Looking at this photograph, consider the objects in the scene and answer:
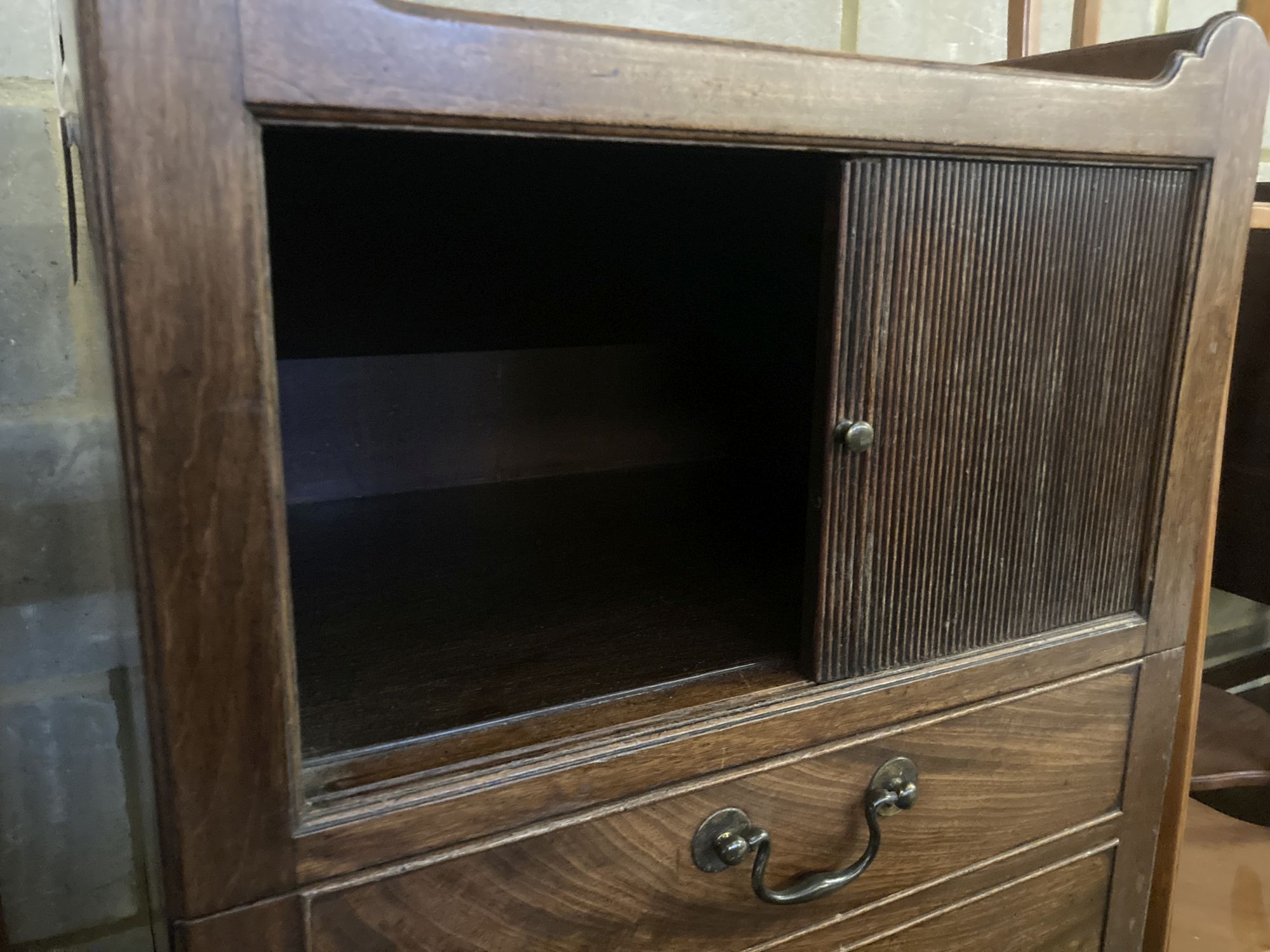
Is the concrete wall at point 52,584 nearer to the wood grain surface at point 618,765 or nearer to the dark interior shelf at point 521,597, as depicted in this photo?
the dark interior shelf at point 521,597

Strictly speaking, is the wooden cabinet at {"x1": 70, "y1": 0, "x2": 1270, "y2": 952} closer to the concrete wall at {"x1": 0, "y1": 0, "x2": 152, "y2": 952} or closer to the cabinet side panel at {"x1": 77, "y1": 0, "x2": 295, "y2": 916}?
the cabinet side panel at {"x1": 77, "y1": 0, "x2": 295, "y2": 916}

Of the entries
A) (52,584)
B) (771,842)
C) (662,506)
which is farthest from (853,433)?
(52,584)

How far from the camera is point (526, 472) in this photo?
879 millimetres

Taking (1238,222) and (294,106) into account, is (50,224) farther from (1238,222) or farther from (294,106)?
(1238,222)

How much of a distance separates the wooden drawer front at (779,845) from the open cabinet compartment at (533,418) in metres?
0.06

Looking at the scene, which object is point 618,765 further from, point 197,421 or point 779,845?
point 197,421

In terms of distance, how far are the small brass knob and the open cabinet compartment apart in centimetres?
12

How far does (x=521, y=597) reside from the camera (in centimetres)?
61

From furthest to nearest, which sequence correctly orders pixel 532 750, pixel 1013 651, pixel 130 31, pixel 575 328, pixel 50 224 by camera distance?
1. pixel 575 328
2. pixel 50 224
3. pixel 1013 651
4. pixel 532 750
5. pixel 130 31

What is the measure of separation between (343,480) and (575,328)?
242mm

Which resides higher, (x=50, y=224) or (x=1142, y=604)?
(x=50, y=224)

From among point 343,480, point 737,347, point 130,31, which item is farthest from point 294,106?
point 737,347

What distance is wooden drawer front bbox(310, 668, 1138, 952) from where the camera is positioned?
1.40ft

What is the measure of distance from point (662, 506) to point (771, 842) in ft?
1.15
